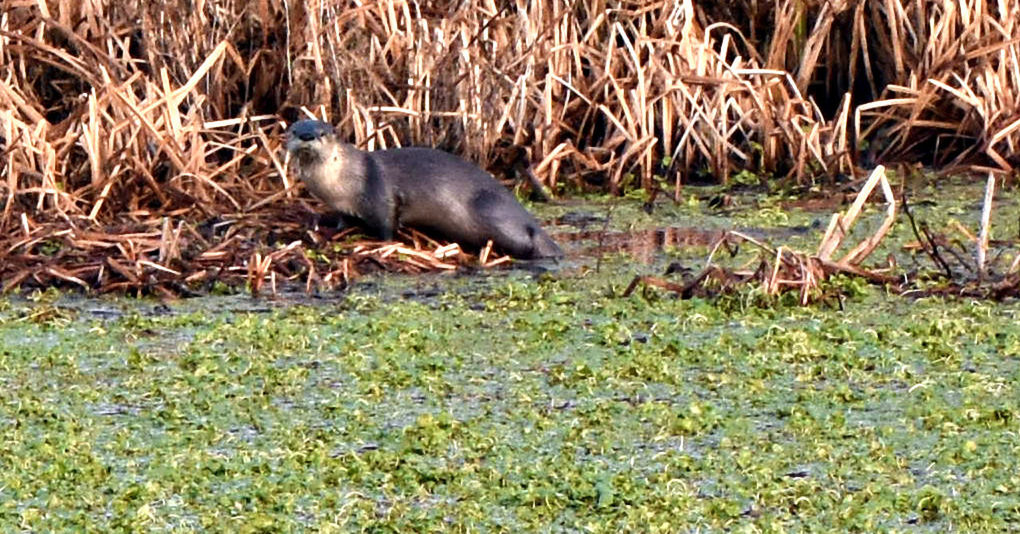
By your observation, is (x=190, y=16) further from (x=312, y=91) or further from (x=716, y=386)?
(x=716, y=386)

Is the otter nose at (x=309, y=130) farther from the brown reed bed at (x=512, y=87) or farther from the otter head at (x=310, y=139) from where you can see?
the brown reed bed at (x=512, y=87)

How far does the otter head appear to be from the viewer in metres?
7.35

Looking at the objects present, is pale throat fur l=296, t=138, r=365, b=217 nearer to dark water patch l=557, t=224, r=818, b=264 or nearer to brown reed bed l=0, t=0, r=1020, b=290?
brown reed bed l=0, t=0, r=1020, b=290

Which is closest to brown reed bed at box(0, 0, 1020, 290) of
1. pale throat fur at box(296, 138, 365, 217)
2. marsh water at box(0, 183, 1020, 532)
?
pale throat fur at box(296, 138, 365, 217)

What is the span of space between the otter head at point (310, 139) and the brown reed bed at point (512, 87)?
444 mm

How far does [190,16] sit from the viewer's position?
845cm

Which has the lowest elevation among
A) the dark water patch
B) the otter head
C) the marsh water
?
the dark water patch

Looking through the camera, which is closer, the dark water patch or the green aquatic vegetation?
the green aquatic vegetation

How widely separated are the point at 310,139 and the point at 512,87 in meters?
1.53

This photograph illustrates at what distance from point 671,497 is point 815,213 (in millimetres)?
4037

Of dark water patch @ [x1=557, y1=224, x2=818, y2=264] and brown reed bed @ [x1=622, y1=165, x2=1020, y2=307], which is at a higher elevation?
brown reed bed @ [x1=622, y1=165, x2=1020, y2=307]

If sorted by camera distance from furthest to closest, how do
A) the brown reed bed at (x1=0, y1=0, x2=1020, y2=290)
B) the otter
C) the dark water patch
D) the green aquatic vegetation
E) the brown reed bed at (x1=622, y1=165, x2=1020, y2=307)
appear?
the brown reed bed at (x1=0, y1=0, x2=1020, y2=290) < the dark water patch < the otter < the brown reed bed at (x1=622, y1=165, x2=1020, y2=307) < the green aquatic vegetation

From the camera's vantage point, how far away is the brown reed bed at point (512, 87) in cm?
811

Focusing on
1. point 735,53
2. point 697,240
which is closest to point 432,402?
point 697,240
